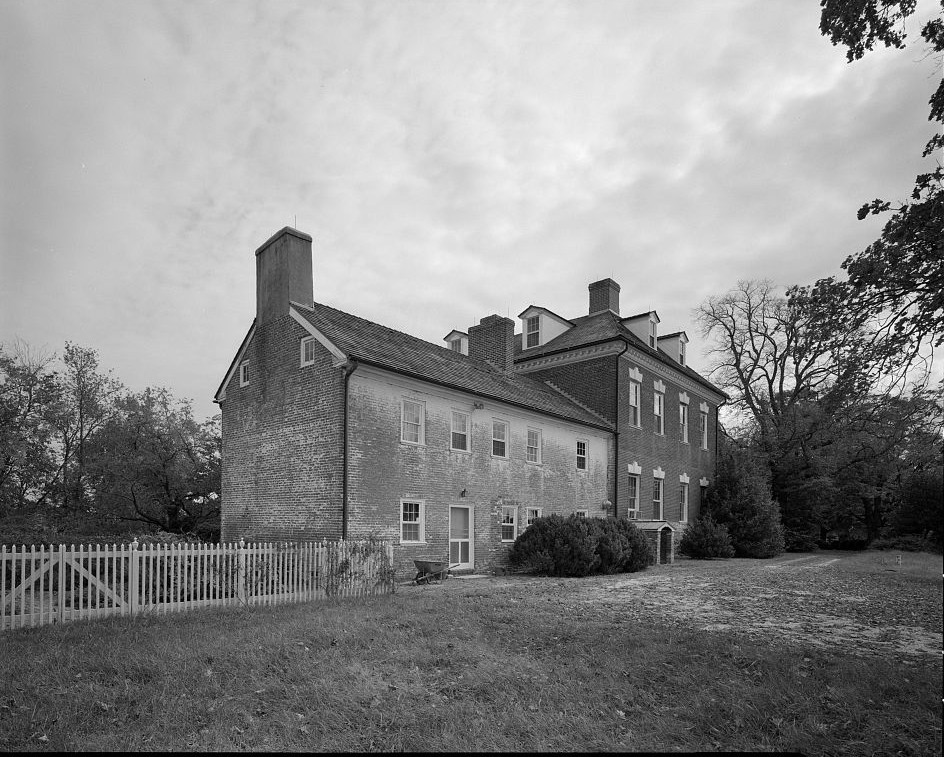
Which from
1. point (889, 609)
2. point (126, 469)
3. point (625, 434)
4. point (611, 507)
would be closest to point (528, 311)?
point (625, 434)

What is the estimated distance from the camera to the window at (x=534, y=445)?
23.1 m

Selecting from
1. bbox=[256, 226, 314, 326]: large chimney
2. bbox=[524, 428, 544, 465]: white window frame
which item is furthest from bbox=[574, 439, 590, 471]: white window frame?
bbox=[256, 226, 314, 326]: large chimney

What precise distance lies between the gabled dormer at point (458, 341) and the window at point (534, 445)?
730cm

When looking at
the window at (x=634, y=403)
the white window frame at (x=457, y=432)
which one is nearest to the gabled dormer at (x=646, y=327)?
the window at (x=634, y=403)

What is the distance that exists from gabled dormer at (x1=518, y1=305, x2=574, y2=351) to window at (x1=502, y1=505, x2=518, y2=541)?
11.1m

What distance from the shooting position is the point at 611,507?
2650 cm

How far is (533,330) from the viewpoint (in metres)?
31.5

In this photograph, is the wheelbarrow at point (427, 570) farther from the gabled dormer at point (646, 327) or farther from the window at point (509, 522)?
the gabled dormer at point (646, 327)

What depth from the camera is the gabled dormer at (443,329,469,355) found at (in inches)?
1184

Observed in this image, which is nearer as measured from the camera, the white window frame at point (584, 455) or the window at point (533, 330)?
the white window frame at point (584, 455)

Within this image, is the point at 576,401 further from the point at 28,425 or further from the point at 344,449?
the point at 28,425

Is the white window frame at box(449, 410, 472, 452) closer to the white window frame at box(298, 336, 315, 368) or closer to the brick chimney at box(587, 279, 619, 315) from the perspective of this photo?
the white window frame at box(298, 336, 315, 368)

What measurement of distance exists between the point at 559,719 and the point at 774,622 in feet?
21.0

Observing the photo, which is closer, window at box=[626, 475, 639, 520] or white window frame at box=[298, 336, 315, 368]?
white window frame at box=[298, 336, 315, 368]
